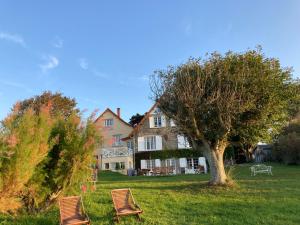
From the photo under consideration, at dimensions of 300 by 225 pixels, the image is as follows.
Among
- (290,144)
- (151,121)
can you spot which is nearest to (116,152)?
(151,121)

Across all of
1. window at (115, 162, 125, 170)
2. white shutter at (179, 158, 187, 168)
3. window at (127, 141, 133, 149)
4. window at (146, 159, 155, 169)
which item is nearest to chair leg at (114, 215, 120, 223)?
white shutter at (179, 158, 187, 168)

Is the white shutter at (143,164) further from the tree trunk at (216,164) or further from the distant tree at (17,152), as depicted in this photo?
the distant tree at (17,152)

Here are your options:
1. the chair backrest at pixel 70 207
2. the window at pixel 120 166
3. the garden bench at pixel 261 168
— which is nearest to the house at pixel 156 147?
the window at pixel 120 166

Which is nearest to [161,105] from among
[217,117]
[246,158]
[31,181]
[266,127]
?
[217,117]

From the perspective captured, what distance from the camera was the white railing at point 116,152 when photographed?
141 feet

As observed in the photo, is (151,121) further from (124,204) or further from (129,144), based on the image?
(124,204)

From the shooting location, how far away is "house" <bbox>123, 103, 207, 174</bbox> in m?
41.2

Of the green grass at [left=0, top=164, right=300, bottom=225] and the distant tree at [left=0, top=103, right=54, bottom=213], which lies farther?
the green grass at [left=0, top=164, right=300, bottom=225]

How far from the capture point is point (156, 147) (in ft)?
141

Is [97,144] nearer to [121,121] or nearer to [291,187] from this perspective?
[291,187]

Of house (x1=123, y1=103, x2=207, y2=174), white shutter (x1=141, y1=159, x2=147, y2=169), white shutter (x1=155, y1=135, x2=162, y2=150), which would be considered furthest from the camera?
white shutter (x1=141, y1=159, x2=147, y2=169)

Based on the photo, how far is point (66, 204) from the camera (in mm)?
9406

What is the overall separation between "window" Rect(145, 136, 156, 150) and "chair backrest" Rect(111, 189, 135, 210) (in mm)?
32664

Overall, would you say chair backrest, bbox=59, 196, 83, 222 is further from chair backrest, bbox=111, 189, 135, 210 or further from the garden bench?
the garden bench
